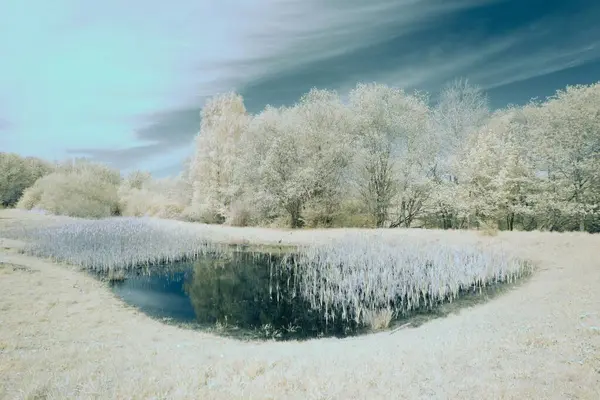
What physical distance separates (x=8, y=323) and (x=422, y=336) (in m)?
9.56

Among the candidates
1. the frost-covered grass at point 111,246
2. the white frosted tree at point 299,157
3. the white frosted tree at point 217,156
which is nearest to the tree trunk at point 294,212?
the white frosted tree at point 299,157

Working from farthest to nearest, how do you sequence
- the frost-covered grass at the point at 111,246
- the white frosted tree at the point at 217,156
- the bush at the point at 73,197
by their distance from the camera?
the bush at the point at 73,197, the white frosted tree at the point at 217,156, the frost-covered grass at the point at 111,246

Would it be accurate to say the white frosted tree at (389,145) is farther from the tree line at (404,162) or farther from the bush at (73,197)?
the bush at (73,197)

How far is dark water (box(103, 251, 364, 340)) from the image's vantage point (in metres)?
10.4

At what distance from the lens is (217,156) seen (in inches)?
1517

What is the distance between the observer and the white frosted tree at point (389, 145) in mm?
31281

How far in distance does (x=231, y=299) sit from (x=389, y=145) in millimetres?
22790

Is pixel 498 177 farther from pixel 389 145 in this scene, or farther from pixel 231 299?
pixel 231 299

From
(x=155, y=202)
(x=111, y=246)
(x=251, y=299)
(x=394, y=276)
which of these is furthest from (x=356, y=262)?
(x=155, y=202)

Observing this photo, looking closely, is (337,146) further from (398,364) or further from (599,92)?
(398,364)

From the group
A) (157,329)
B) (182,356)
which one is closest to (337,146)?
(157,329)

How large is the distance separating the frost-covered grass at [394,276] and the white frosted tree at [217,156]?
1946 centimetres

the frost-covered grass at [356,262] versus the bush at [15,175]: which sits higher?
the bush at [15,175]

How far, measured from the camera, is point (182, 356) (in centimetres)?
679
